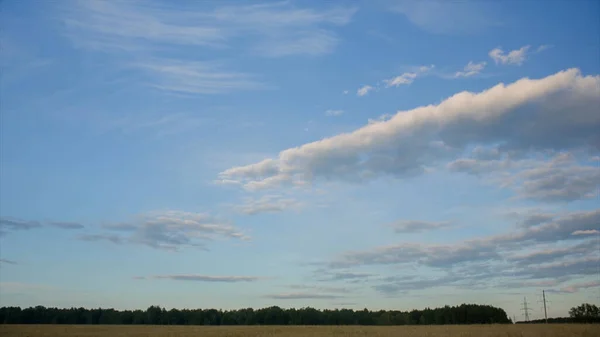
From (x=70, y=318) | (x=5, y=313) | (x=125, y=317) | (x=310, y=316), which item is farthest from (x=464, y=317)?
(x=5, y=313)

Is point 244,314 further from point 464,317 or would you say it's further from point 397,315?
point 464,317

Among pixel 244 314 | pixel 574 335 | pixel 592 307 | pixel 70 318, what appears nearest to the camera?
pixel 574 335

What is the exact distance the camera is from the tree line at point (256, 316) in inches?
5620

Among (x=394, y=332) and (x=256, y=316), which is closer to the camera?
(x=394, y=332)

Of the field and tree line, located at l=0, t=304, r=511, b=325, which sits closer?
the field

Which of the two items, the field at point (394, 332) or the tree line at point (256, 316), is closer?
the field at point (394, 332)

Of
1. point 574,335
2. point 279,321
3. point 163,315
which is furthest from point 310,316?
point 574,335

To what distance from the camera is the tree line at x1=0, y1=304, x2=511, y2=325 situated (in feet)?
468

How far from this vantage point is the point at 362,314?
520 feet

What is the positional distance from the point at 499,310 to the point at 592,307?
24745 millimetres

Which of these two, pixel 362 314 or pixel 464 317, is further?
pixel 362 314

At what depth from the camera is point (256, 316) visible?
149375 mm

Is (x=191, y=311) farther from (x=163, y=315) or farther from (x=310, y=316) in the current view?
(x=310, y=316)

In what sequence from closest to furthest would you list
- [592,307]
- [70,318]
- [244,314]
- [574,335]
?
1. [574,335]
2. [592,307]
3. [70,318]
4. [244,314]
